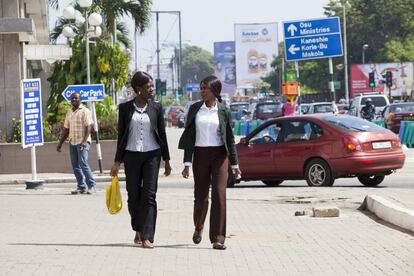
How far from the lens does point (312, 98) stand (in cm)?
10806

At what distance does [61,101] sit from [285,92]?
303 inches

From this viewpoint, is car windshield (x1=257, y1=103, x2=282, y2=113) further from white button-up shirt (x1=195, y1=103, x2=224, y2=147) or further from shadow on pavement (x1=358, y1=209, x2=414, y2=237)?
white button-up shirt (x1=195, y1=103, x2=224, y2=147)

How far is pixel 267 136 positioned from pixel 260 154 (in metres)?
0.39

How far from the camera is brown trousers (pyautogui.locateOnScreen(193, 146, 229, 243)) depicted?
39.2 ft

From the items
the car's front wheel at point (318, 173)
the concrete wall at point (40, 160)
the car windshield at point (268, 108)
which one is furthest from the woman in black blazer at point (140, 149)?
the car windshield at point (268, 108)

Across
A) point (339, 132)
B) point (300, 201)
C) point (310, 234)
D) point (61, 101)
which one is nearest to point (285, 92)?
point (61, 101)

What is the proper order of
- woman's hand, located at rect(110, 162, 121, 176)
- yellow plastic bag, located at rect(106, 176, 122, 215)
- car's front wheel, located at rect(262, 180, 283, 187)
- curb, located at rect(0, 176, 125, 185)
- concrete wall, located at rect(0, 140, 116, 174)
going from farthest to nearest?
concrete wall, located at rect(0, 140, 116, 174) < curb, located at rect(0, 176, 125, 185) < car's front wheel, located at rect(262, 180, 283, 187) < yellow plastic bag, located at rect(106, 176, 122, 215) < woman's hand, located at rect(110, 162, 121, 176)

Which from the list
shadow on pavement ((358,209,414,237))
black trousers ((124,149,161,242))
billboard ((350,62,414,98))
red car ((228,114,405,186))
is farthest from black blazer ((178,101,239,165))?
billboard ((350,62,414,98))

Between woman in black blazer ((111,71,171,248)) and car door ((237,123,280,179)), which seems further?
car door ((237,123,280,179))

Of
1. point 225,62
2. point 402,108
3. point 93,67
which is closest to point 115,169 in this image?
point 93,67

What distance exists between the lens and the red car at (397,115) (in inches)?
1688

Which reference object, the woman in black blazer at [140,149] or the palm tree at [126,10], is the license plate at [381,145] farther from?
the palm tree at [126,10]

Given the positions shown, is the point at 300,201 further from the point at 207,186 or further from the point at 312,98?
the point at 312,98

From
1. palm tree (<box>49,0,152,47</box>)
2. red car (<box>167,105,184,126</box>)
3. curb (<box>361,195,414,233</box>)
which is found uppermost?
palm tree (<box>49,0,152,47</box>)
